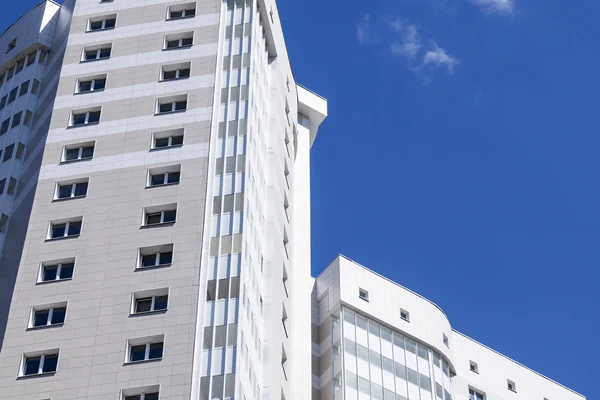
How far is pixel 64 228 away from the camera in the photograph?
52.2 meters

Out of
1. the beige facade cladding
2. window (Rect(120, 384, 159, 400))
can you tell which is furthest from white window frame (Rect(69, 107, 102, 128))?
window (Rect(120, 384, 159, 400))

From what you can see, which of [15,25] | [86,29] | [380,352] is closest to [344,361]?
[380,352]

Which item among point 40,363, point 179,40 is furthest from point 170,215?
point 179,40

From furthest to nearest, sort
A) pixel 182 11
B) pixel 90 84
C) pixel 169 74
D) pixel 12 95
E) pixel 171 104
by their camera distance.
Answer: pixel 12 95, pixel 182 11, pixel 90 84, pixel 169 74, pixel 171 104

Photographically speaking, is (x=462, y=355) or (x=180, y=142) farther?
(x=462, y=355)

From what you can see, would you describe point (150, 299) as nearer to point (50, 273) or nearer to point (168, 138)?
point (50, 273)

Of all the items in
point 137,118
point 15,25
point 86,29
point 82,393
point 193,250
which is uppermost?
point 15,25

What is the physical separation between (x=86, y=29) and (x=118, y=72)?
4180 millimetres

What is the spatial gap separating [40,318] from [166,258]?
5704 mm

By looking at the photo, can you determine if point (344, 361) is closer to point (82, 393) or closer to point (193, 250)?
point (193, 250)

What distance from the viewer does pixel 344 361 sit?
60469mm

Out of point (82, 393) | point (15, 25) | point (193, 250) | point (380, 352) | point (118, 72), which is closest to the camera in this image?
point (82, 393)

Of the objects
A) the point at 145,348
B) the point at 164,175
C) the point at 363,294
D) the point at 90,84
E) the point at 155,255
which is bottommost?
the point at 145,348

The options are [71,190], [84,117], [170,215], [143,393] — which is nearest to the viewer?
[143,393]
